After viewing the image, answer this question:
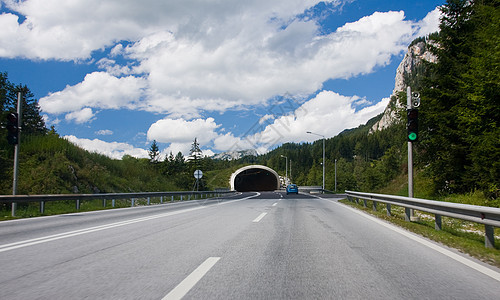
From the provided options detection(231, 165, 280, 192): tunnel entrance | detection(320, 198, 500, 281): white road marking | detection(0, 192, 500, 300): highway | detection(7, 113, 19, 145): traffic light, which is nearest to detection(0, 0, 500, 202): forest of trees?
detection(7, 113, 19, 145): traffic light

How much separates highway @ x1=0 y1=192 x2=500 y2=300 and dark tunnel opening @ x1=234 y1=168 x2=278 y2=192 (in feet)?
236

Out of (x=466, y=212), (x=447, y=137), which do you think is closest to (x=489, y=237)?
(x=466, y=212)

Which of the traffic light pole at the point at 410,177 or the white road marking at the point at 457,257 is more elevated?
the traffic light pole at the point at 410,177

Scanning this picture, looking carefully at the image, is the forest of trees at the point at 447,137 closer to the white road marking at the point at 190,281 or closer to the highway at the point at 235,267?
the highway at the point at 235,267

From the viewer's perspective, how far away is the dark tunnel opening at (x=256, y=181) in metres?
80.7

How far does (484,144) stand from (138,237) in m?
14.6

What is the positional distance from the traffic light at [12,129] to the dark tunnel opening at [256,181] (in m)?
65.9

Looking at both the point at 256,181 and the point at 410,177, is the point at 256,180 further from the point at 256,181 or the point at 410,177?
the point at 410,177

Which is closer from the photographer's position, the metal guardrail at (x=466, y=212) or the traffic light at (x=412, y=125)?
the metal guardrail at (x=466, y=212)

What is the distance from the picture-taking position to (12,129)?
13008 millimetres

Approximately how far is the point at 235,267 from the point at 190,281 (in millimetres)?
Result: 832

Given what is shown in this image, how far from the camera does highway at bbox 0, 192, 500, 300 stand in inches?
136

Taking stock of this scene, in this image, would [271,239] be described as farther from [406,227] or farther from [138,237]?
[406,227]

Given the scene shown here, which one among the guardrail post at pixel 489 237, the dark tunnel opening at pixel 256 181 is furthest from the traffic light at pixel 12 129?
the dark tunnel opening at pixel 256 181
